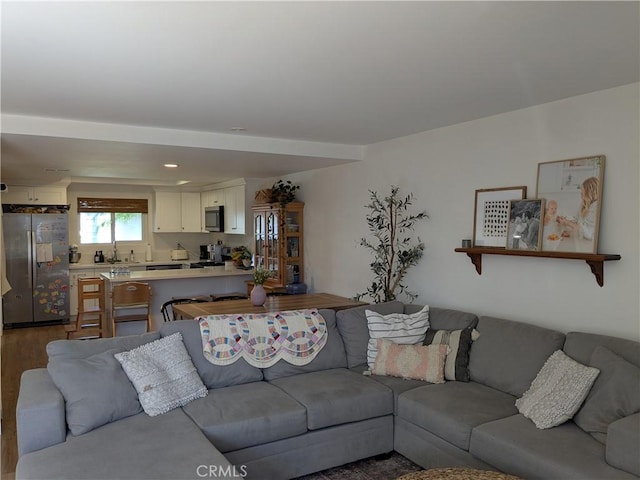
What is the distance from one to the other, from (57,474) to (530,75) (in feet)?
10.1

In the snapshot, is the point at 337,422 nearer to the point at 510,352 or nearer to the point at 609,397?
the point at 510,352

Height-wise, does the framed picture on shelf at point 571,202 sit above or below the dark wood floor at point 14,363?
above

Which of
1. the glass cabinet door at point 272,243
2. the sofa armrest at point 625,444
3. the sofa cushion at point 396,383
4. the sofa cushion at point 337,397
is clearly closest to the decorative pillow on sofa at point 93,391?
the sofa cushion at point 337,397

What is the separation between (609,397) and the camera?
2467mm

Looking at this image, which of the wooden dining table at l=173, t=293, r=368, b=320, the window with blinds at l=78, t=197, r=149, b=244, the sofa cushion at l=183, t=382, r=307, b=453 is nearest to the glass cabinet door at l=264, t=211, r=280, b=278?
the wooden dining table at l=173, t=293, r=368, b=320

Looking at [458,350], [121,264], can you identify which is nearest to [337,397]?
[458,350]

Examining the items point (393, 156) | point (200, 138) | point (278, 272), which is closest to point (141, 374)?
point (200, 138)

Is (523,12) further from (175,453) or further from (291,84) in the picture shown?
(175,453)

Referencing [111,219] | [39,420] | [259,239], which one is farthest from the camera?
[111,219]

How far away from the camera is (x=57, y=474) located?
2107 millimetres

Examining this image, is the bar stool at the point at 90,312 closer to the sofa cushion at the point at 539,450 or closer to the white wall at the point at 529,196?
the white wall at the point at 529,196

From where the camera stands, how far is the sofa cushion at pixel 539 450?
2.19 m

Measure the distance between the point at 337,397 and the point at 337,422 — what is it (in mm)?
149

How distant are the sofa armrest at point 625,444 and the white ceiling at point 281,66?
174 centimetres
